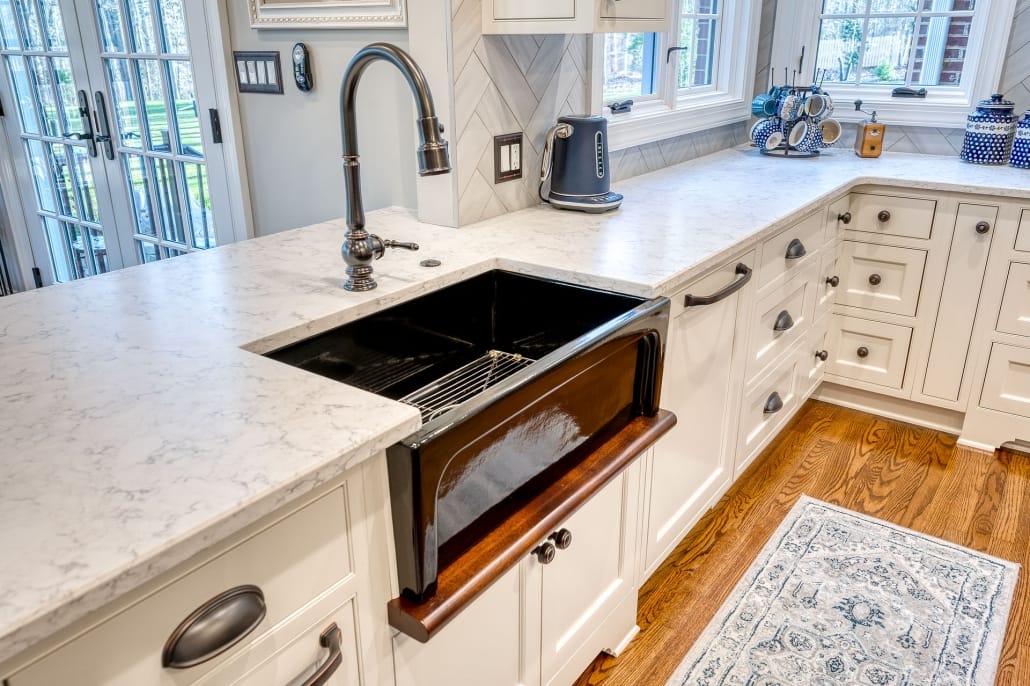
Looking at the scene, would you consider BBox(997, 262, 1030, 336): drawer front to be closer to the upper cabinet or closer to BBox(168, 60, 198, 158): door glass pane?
the upper cabinet

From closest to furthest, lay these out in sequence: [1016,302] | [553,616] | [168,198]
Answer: [553,616] → [1016,302] → [168,198]

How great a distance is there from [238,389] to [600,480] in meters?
0.63

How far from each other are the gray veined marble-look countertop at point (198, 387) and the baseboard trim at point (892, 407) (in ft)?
4.10

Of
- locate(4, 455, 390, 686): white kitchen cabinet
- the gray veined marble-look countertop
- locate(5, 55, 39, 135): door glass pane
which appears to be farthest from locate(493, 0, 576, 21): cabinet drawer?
locate(5, 55, 39, 135): door glass pane

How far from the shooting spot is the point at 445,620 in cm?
100

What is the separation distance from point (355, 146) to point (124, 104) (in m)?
1.99

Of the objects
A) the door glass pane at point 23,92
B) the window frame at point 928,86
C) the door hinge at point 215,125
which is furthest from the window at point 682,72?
A: the door glass pane at point 23,92

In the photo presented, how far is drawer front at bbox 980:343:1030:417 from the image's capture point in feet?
8.34

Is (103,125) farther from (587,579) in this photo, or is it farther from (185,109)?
(587,579)

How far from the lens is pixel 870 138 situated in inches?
115

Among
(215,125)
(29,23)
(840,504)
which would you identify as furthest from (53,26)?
(840,504)

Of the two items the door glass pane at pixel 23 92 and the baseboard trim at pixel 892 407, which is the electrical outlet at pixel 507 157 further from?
the door glass pane at pixel 23 92

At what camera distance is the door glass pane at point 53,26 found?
2.99 m

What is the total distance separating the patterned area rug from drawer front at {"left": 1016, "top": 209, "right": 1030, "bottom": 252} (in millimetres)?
1024
